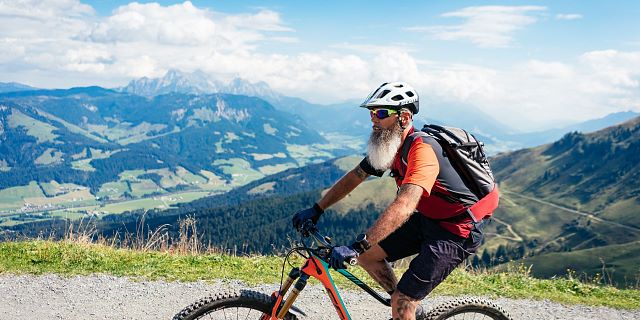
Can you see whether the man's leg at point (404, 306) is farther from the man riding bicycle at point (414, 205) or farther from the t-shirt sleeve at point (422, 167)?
the t-shirt sleeve at point (422, 167)

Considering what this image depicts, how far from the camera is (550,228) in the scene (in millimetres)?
181500

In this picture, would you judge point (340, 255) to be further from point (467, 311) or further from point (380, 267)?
point (467, 311)

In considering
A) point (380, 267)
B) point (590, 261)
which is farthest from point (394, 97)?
point (590, 261)

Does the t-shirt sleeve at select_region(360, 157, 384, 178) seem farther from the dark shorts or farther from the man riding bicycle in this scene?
the dark shorts

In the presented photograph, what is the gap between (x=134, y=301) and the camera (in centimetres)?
833

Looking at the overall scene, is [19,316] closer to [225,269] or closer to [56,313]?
[56,313]

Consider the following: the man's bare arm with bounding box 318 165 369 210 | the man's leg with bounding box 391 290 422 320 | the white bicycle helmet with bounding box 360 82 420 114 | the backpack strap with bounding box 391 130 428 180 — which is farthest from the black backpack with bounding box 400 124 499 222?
the man's leg with bounding box 391 290 422 320

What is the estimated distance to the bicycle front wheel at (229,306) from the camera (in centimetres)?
495

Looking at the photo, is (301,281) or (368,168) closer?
(301,281)

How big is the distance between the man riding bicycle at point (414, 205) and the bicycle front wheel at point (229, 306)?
927mm

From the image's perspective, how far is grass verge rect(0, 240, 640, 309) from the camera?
386 inches

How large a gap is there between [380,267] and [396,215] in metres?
1.29

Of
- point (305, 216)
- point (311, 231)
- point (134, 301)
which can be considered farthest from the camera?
point (134, 301)

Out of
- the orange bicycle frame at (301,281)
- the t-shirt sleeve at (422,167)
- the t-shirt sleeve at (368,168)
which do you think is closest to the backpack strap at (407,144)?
the t-shirt sleeve at (422,167)
